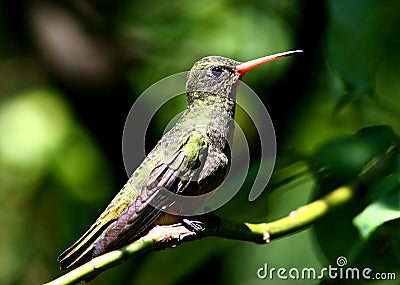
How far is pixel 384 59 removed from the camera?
2.45 metres

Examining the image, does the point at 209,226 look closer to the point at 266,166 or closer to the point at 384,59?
the point at 266,166

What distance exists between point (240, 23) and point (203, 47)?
23cm

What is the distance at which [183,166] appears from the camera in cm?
205

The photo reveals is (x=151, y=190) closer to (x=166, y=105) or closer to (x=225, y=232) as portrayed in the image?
(x=225, y=232)

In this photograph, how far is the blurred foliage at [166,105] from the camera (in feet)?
7.57

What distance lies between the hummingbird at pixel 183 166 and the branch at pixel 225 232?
0.26ft

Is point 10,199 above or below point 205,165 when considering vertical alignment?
above

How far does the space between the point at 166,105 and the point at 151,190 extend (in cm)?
168

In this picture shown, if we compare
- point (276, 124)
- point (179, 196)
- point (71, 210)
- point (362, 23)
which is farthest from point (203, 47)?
point (179, 196)

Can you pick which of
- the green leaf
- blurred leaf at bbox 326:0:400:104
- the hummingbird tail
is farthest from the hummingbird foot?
blurred leaf at bbox 326:0:400:104

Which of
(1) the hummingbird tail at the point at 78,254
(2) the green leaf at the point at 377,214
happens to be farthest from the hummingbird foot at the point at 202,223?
(2) the green leaf at the point at 377,214

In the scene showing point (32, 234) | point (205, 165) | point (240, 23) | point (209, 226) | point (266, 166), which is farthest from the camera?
point (32, 234)
